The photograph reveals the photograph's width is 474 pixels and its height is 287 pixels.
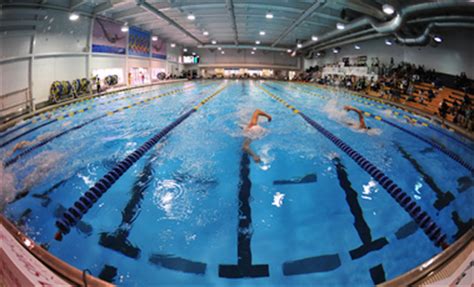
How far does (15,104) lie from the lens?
187 inches

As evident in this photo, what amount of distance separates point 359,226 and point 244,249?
129 cm

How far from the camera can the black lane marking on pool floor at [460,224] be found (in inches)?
97.3

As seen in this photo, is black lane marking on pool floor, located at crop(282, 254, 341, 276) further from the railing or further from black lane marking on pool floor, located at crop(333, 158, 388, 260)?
the railing

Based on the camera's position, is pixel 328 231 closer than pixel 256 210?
Yes

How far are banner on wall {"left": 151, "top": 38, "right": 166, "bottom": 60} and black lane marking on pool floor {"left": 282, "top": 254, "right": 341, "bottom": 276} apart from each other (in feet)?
71.3

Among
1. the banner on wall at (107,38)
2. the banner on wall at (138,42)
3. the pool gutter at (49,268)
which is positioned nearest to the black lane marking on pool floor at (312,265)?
the pool gutter at (49,268)

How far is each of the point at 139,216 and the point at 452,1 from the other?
770cm

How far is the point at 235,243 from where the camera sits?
7.66ft

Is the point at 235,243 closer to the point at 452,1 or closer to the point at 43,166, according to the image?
the point at 43,166

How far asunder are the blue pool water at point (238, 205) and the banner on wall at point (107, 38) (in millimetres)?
7442

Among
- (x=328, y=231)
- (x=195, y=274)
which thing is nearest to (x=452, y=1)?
(x=328, y=231)

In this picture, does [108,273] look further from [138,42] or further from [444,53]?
[138,42]

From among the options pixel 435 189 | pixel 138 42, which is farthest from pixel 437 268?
pixel 138 42

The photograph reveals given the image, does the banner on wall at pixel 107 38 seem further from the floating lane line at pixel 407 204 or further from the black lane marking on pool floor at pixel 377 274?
the black lane marking on pool floor at pixel 377 274
